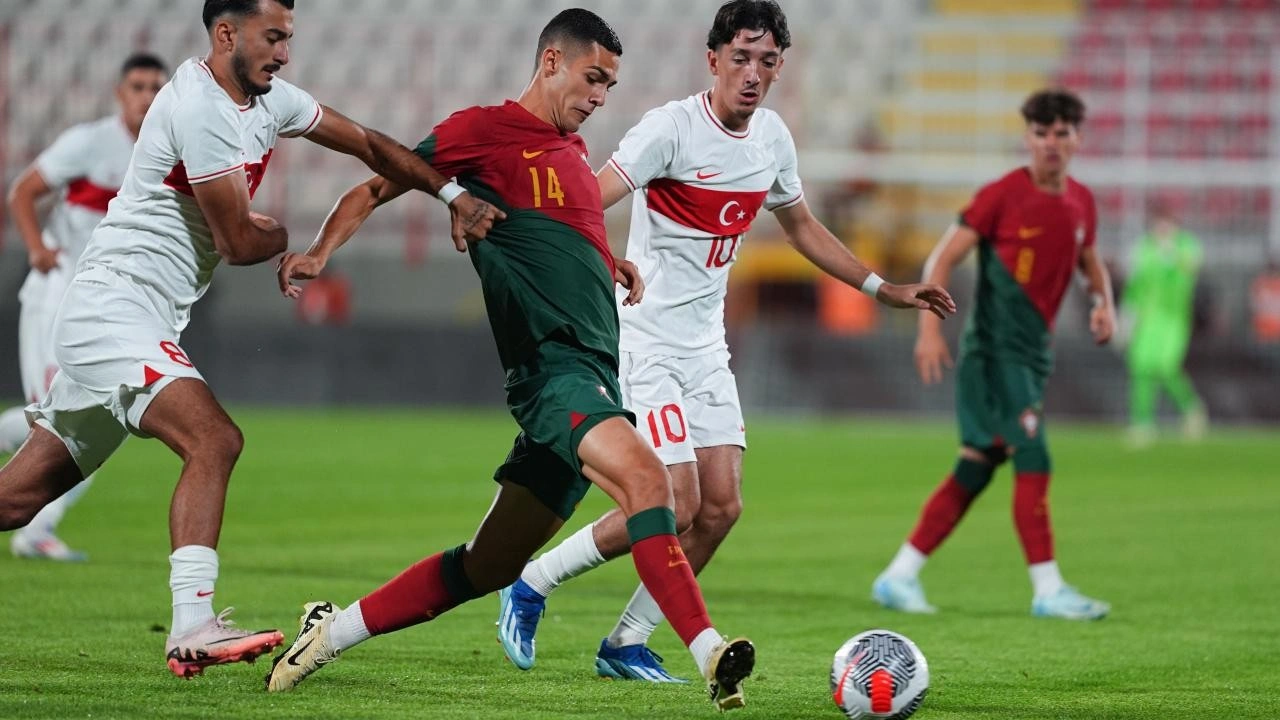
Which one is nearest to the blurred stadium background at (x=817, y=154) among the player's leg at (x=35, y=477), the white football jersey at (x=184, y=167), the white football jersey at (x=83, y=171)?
the white football jersey at (x=83, y=171)

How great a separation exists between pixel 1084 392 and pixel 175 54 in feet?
45.3

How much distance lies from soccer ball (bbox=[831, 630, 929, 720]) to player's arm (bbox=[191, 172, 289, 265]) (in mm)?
2115

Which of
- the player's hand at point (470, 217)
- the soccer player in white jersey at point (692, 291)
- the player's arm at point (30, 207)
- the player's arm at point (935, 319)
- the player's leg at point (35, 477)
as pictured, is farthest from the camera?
the player's arm at point (30, 207)

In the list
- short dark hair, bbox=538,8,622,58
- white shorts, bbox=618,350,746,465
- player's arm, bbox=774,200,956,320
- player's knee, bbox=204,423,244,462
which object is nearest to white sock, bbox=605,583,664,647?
white shorts, bbox=618,350,746,465

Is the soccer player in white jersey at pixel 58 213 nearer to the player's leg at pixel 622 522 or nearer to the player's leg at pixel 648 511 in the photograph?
the player's leg at pixel 622 522

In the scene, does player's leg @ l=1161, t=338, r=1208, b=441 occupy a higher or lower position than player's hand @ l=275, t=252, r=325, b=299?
lower

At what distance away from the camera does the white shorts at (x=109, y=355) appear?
18.7 ft

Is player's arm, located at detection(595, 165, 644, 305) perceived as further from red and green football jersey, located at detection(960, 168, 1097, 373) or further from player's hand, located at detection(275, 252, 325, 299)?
red and green football jersey, located at detection(960, 168, 1097, 373)

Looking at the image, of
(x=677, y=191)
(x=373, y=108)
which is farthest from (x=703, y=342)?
(x=373, y=108)

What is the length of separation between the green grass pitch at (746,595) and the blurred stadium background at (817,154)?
19.4ft

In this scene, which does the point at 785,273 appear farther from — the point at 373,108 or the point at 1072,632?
the point at 1072,632

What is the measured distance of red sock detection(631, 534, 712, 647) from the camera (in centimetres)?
505

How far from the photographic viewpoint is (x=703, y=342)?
6.65 m

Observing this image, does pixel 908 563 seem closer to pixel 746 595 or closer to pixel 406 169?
pixel 746 595
